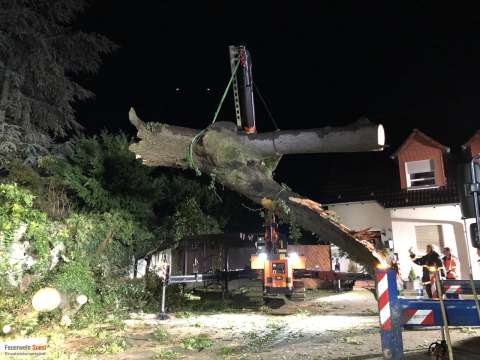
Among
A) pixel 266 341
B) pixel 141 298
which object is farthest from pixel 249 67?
pixel 141 298

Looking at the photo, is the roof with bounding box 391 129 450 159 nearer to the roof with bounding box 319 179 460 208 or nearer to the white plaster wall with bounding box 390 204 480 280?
the roof with bounding box 319 179 460 208

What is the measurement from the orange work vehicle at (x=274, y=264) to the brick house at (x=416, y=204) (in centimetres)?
541

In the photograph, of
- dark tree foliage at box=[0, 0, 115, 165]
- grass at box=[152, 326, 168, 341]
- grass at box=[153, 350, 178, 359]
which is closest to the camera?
grass at box=[153, 350, 178, 359]

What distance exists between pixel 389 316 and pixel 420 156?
46.2ft

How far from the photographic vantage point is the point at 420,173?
60.3ft

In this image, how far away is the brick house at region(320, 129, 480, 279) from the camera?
16.7m

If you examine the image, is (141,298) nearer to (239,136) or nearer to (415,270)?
(239,136)

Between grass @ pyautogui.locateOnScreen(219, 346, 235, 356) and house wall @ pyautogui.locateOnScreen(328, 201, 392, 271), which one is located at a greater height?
house wall @ pyautogui.locateOnScreen(328, 201, 392, 271)

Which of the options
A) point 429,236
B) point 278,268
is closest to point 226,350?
point 278,268

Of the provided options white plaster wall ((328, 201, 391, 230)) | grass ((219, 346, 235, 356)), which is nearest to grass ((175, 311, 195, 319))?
grass ((219, 346, 235, 356))

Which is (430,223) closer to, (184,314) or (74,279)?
(184,314)

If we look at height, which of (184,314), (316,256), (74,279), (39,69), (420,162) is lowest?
(184,314)

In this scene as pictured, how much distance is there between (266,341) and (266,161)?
11.9 feet

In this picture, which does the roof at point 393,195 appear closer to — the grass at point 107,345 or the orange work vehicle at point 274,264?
the orange work vehicle at point 274,264
